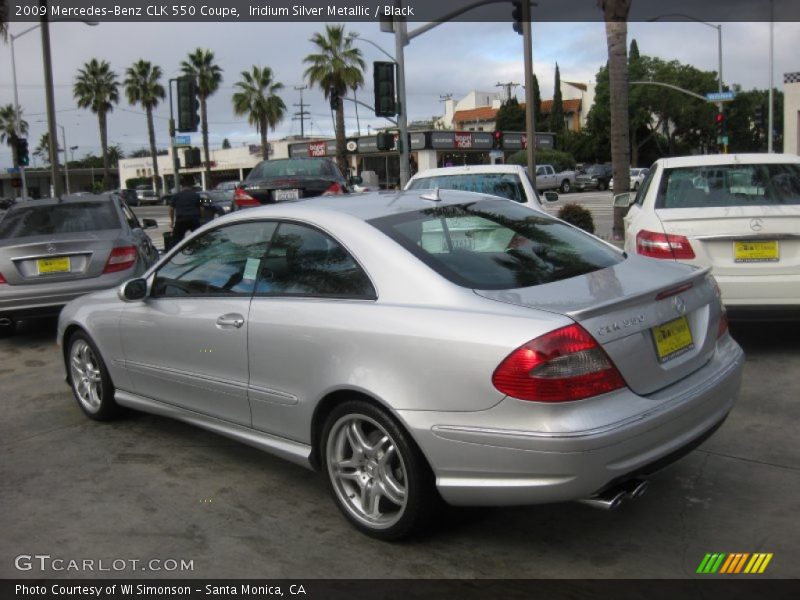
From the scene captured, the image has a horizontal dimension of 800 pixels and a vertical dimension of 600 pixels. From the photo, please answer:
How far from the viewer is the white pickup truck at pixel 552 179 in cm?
4538

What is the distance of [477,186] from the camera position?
31.3 feet

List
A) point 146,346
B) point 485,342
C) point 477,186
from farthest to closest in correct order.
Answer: point 477,186 < point 146,346 < point 485,342

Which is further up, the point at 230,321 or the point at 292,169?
the point at 292,169

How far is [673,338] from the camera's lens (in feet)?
11.1

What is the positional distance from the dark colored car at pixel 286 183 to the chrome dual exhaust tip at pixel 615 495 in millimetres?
10229

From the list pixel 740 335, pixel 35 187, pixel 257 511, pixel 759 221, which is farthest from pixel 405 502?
pixel 35 187

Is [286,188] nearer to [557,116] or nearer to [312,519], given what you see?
[312,519]

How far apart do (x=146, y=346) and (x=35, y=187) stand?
10073 cm

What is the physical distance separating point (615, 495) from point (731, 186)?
4387 mm

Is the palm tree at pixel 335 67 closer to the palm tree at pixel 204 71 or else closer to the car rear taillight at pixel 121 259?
the palm tree at pixel 204 71

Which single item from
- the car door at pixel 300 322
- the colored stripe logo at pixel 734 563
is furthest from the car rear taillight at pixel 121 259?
the colored stripe logo at pixel 734 563

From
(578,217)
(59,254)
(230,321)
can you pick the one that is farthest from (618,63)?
(230,321)

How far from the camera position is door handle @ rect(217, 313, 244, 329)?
399 centimetres

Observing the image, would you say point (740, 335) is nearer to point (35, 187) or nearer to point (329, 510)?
point (329, 510)
